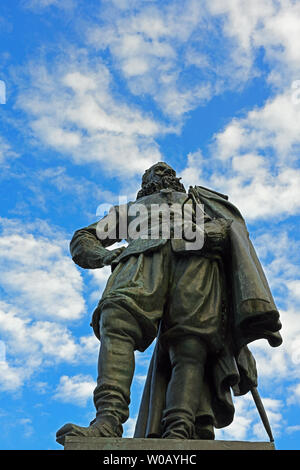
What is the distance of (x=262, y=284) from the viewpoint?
659 cm

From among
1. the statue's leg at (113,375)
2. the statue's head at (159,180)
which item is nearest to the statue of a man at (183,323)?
the statue's leg at (113,375)

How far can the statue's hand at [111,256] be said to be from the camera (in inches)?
291

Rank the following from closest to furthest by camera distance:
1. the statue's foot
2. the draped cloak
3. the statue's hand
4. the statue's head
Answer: the statue's foot < the draped cloak < the statue's hand < the statue's head

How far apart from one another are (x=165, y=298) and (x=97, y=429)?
1724 mm

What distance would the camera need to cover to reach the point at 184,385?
21.1ft

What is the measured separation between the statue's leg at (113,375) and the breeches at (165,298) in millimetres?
13

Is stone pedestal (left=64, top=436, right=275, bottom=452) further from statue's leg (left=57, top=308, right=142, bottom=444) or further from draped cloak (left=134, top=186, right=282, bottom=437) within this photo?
draped cloak (left=134, top=186, right=282, bottom=437)

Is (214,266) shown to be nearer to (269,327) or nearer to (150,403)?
(269,327)

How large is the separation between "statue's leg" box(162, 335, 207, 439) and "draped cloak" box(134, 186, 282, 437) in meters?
0.27

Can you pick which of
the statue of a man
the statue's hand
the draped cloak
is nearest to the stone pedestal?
the statue of a man

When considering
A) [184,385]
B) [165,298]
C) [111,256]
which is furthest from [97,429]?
[111,256]

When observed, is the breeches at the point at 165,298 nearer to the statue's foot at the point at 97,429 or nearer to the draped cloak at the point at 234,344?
the draped cloak at the point at 234,344

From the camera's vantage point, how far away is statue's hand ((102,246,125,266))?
738 cm
